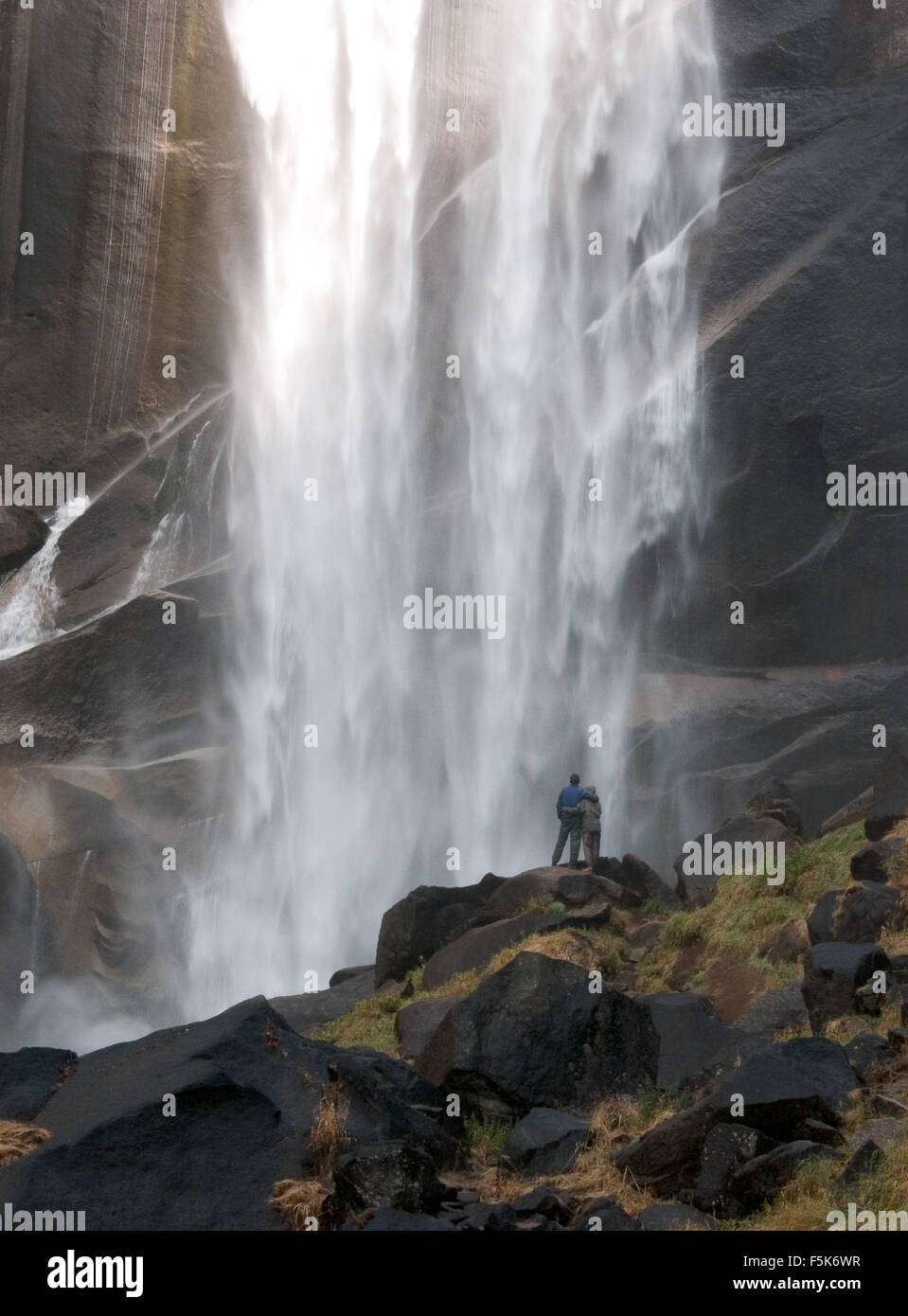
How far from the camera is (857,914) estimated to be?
13.6m

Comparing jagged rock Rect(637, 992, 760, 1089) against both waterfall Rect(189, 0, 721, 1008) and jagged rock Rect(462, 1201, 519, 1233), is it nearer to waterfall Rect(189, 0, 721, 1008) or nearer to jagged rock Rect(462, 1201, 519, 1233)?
jagged rock Rect(462, 1201, 519, 1233)

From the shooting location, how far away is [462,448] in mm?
30109

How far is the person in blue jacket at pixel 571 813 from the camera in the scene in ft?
65.8

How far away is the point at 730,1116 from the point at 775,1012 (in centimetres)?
411

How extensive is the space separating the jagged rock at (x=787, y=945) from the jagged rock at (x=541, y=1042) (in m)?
3.56

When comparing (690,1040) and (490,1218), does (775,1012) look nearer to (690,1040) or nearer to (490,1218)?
(690,1040)

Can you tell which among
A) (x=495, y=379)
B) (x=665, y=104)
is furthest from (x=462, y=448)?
(x=665, y=104)

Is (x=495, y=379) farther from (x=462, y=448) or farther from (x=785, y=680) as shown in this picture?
(x=785, y=680)

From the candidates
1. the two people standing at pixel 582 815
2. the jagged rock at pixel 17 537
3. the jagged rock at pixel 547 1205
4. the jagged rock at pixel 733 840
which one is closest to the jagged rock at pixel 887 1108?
the jagged rock at pixel 547 1205

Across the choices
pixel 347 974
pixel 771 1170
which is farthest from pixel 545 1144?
pixel 347 974

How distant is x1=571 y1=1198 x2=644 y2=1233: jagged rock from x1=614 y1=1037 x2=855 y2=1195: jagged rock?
774mm
